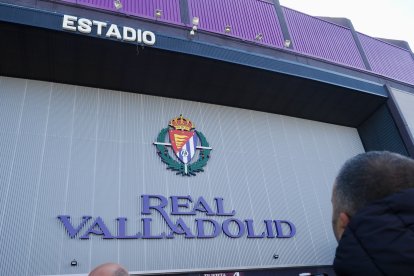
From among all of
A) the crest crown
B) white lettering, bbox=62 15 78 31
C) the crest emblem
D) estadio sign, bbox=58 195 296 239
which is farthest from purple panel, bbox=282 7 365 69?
white lettering, bbox=62 15 78 31

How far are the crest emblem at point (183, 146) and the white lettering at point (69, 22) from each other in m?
3.77

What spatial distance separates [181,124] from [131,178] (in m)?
2.51

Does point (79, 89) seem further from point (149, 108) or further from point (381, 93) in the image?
point (381, 93)

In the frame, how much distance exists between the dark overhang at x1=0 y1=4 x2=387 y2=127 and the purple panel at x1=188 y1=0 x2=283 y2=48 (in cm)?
150

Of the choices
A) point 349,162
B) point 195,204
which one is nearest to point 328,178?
point 195,204

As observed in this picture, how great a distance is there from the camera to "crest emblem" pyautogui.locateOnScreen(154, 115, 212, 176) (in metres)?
10.6

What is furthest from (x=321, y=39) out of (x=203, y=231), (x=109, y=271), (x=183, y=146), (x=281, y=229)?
(x=109, y=271)

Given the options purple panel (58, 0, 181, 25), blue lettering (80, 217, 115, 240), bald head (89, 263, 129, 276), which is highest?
purple panel (58, 0, 181, 25)

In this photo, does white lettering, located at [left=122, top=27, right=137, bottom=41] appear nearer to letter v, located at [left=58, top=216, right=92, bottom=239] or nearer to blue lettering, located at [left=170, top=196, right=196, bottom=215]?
blue lettering, located at [left=170, top=196, right=196, bottom=215]

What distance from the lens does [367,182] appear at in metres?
1.18

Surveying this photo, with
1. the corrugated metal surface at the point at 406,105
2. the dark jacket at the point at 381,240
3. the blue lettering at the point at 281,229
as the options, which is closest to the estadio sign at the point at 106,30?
the blue lettering at the point at 281,229

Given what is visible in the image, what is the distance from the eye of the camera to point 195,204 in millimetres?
10258

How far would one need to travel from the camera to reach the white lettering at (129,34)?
400 inches

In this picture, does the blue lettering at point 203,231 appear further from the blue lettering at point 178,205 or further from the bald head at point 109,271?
the bald head at point 109,271
